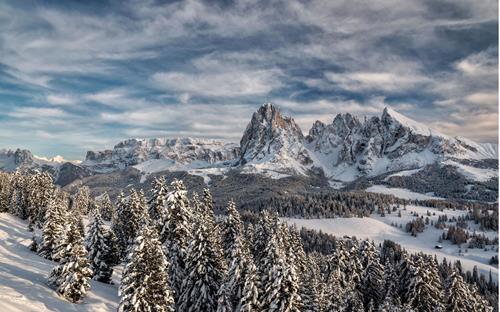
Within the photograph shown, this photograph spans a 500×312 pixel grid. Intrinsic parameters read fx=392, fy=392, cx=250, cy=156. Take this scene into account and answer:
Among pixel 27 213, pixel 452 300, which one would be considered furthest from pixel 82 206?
pixel 452 300

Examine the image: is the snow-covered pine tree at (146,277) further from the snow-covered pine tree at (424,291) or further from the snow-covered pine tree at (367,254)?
the snow-covered pine tree at (367,254)

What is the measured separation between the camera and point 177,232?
53.0 metres

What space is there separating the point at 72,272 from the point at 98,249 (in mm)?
15541

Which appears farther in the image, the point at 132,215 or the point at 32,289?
the point at 132,215

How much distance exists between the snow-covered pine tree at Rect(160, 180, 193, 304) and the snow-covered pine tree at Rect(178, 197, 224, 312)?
179 cm

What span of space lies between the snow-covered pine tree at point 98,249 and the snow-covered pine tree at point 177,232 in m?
15.0

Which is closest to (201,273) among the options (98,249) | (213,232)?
(213,232)

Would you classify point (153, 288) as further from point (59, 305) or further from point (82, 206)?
point (82, 206)

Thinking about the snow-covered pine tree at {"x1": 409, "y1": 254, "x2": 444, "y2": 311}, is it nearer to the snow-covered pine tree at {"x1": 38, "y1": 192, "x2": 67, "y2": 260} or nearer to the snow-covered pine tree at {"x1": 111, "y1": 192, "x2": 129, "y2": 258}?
the snow-covered pine tree at {"x1": 111, "y1": 192, "x2": 129, "y2": 258}

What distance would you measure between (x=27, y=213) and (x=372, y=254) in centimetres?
9490

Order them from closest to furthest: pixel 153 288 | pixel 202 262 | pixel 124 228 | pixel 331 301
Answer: pixel 153 288, pixel 202 262, pixel 331 301, pixel 124 228

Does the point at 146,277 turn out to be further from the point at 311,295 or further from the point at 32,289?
the point at 311,295

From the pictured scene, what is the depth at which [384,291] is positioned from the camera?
6888 centimetres

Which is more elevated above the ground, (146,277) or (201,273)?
(146,277)
